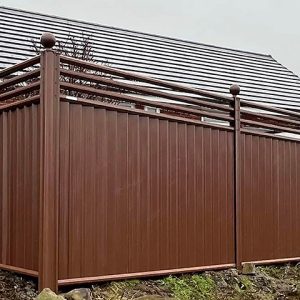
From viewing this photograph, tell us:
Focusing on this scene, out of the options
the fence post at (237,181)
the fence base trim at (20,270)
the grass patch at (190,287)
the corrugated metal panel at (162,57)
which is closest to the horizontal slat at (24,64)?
the fence base trim at (20,270)

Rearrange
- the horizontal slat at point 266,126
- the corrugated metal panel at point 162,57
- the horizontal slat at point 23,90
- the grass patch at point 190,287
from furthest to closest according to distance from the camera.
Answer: the corrugated metal panel at point 162,57 → the horizontal slat at point 266,126 → the grass patch at point 190,287 → the horizontal slat at point 23,90

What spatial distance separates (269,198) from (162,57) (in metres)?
6.39

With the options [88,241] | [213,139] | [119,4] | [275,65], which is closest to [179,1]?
[119,4]

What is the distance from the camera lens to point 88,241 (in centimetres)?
449

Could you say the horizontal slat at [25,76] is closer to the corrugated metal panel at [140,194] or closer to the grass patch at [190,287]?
the corrugated metal panel at [140,194]

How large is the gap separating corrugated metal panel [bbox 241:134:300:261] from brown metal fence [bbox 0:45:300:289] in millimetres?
23

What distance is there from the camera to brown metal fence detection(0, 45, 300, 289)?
431 cm

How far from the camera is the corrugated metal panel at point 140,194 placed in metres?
4.44

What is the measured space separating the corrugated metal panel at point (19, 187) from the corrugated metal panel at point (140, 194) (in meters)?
0.23

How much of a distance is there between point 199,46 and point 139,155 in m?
9.75

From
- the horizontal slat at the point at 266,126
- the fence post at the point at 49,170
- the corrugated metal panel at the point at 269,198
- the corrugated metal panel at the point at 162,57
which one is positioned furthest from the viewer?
the corrugated metal panel at the point at 162,57

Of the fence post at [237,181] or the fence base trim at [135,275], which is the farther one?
the fence post at [237,181]

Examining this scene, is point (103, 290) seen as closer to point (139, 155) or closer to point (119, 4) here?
point (139, 155)

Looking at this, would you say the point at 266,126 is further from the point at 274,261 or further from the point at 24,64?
the point at 24,64
